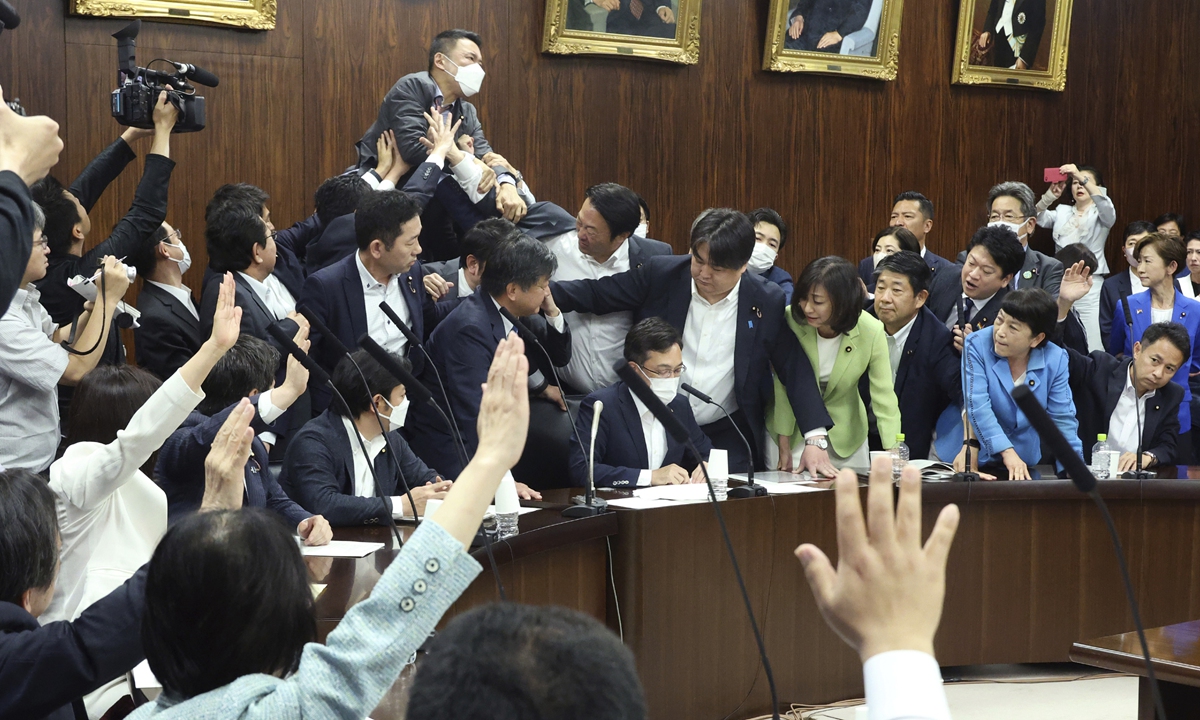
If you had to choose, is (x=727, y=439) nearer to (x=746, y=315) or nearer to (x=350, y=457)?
(x=746, y=315)

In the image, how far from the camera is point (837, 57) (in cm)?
707

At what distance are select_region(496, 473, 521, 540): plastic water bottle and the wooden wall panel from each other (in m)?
3.00

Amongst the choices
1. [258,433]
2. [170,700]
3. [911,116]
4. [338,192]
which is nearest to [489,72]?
[338,192]

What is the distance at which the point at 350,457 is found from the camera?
3.29 meters

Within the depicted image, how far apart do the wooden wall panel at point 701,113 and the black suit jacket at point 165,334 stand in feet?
4.65

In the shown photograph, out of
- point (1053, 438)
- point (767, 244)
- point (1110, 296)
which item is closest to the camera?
point (1053, 438)

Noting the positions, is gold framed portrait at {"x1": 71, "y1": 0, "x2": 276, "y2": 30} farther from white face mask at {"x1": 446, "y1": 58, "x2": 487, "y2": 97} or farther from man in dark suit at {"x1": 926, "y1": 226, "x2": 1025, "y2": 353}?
man in dark suit at {"x1": 926, "y1": 226, "x2": 1025, "y2": 353}

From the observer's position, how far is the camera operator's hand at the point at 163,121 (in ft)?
13.1

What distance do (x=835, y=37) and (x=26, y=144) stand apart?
6.09 metres

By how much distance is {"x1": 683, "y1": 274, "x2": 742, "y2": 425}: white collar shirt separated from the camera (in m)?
4.30

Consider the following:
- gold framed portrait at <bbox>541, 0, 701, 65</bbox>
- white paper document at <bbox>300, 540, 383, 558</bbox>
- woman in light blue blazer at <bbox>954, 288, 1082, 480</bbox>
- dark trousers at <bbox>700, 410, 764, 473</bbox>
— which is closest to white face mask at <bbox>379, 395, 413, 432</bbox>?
Answer: white paper document at <bbox>300, 540, 383, 558</bbox>

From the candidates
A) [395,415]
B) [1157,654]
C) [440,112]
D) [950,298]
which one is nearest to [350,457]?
[395,415]

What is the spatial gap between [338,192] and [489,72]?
172 centimetres

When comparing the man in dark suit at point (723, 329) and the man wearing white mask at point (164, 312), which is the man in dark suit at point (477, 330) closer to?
the man in dark suit at point (723, 329)
